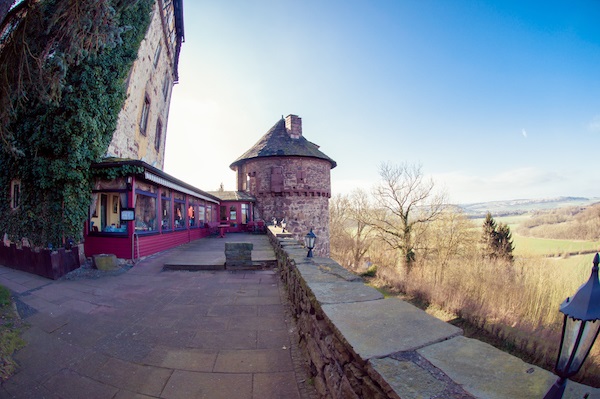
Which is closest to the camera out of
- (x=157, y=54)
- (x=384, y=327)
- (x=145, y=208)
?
(x=384, y=327)

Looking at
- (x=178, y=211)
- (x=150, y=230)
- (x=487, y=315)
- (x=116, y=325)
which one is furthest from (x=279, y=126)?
(x=116, y=325)

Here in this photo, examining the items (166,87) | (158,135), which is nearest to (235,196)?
(158,135)

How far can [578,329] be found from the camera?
3.17 feet

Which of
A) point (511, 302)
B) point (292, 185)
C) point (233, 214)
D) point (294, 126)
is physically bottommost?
point (511, 302)

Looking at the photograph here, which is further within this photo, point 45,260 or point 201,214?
point 201,214

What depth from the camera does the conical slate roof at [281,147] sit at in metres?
20.9

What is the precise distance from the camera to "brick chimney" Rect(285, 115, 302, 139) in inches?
906

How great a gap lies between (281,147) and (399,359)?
2069 cm

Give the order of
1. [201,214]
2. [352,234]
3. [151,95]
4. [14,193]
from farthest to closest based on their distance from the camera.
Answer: [352,234] < [201,214] < [151,95] < [14,193]

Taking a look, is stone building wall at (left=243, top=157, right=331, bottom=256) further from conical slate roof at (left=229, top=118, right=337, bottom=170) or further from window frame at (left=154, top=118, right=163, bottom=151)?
window frame at (left=154, top=118, right=163, bottom=151)

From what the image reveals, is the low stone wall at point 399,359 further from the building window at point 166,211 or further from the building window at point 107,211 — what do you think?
the building window at point 166,211

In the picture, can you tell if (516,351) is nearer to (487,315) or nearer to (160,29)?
(487,315)

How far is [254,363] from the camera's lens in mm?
3066

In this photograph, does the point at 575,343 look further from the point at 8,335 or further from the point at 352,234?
the point at 352,234
